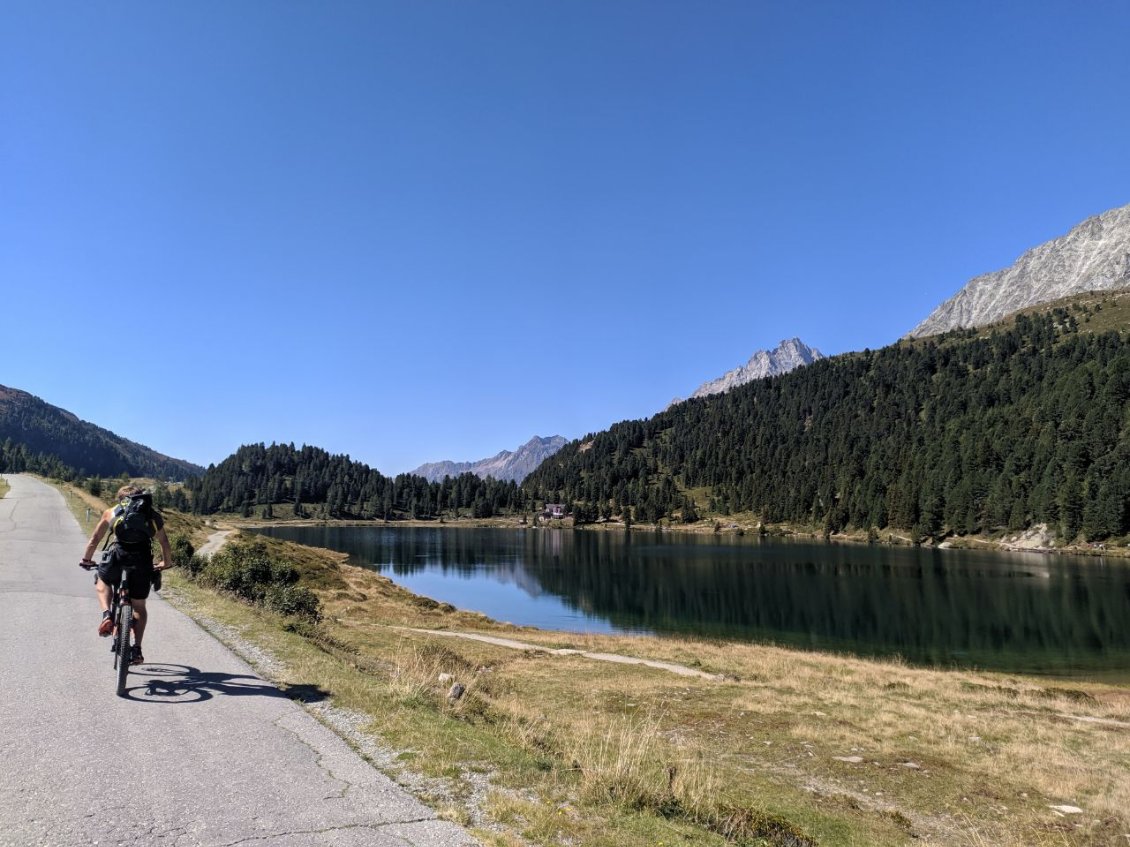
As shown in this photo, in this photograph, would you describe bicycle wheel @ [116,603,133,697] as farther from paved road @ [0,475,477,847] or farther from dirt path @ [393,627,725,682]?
dirt path @ [393,627,725,682]

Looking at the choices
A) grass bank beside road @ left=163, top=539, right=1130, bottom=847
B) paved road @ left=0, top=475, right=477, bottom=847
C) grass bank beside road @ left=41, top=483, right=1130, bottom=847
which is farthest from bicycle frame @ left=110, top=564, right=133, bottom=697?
grass bank beside road @ left=163, top=539, right=1130, bottom=847

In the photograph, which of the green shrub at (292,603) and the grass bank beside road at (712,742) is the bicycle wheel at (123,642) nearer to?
the grass bank beside road at (712,742)

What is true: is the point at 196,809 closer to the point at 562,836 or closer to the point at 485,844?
the point at 485,844

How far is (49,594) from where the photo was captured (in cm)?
1877

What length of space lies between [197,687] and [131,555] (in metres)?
2.42

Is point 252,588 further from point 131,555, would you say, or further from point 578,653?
point 131,555

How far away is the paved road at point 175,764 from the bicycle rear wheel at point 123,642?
271 mm

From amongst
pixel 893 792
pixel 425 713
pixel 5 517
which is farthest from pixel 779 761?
pixel 5 517

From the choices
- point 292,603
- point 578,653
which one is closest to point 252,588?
point 292,603

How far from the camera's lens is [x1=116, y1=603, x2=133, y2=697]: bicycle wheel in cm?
984

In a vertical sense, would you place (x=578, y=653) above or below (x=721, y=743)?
below

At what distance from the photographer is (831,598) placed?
240ft

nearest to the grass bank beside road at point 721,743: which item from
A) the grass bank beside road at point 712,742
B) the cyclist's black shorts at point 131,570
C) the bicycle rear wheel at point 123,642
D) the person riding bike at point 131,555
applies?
the grass bank beside road at point 712,742

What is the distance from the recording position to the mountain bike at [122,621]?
9.87 m
